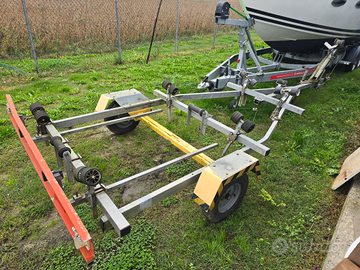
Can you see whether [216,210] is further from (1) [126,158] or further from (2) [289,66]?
(2) [289,66]

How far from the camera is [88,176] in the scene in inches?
81.1

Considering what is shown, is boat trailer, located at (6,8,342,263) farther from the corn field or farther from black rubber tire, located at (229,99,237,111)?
the corn field

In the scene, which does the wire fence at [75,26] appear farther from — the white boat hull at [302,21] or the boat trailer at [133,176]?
the boat trailer at [133,176]

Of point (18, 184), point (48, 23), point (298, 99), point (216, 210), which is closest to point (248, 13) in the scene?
point (298, 99)

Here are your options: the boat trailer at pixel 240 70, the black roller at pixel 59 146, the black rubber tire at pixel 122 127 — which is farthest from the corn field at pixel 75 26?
the black roller at pixel 59 146

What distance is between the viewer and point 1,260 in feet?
8.14

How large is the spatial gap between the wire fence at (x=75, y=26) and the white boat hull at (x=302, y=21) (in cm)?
477

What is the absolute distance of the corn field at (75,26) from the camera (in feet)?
27.7

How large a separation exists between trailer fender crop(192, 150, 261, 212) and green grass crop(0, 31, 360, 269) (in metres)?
0.61

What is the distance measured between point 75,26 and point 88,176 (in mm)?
9703

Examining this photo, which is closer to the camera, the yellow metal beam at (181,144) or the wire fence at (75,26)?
the yellow metal beam at (181,144)

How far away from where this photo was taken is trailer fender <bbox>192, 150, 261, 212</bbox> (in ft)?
8.05

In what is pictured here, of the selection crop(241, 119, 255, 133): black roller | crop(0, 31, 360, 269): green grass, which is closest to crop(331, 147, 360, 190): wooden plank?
crop(0, 31, 360, 269): green grass

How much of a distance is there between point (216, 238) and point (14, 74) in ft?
25.0
